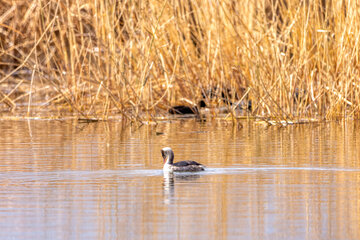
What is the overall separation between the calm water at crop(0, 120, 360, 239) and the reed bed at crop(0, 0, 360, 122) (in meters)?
1.08

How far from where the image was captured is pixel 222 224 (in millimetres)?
4844

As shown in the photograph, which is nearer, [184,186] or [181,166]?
[184,186]

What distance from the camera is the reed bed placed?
11.8 meters

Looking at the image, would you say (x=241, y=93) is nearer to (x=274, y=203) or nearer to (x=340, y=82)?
(x=340, y=82)

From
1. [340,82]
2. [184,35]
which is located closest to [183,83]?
[184,35]

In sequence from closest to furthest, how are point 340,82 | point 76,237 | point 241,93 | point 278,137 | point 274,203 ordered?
1. point 76,237
2. point 274,203
3. point 278,137
4. point 340,82
5. point 241,93

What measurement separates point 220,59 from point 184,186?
20.0 ft

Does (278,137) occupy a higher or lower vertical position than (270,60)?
lower

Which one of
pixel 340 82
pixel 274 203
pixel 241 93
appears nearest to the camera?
pixel 274 203

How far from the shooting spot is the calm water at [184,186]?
15.7 ft

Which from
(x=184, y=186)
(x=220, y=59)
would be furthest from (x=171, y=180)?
(x=220, y=59)

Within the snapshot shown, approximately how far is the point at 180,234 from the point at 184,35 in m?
9.19

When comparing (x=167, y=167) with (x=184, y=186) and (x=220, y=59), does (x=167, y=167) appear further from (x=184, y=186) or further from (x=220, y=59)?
(x=220, y=59)

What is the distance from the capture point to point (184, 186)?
6.47 meters
